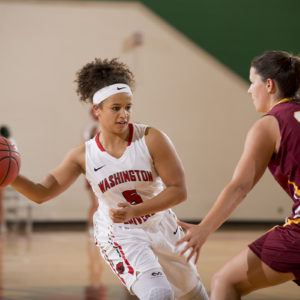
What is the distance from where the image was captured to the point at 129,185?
279 cm

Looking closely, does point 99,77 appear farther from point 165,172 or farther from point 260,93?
point 260,93

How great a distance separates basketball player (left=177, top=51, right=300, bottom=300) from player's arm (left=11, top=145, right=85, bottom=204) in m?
1.04

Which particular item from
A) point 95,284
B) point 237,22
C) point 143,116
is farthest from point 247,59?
point 95,284

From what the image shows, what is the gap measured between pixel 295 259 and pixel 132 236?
0.99 m

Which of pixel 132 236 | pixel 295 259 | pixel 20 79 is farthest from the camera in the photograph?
pixel 20 79

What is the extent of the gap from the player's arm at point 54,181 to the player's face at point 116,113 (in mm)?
A: 249

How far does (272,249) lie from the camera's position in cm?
209

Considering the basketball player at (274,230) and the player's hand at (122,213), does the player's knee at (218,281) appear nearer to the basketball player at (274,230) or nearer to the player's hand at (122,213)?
the basketball player at (274,230)

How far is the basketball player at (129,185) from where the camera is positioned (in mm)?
2750

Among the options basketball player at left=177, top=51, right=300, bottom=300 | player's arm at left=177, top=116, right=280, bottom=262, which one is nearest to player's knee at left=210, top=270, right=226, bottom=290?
basketball player at left=177, top=51, right=300, bottom=300

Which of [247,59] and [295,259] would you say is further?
[247,59]

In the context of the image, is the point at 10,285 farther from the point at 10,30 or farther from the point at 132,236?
the point at 10,30

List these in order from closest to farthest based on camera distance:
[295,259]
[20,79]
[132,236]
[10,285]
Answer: [295,259]
[132,236]
[10,285]
[20,79]

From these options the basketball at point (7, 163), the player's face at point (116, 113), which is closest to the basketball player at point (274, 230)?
the player's face at point (116, 113)
